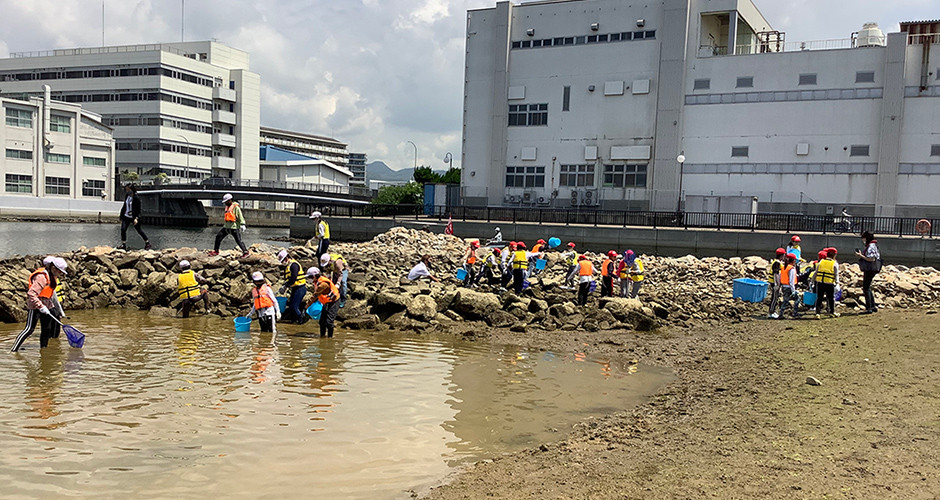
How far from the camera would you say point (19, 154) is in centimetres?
7531

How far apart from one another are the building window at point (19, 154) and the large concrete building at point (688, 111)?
5034 centimetres

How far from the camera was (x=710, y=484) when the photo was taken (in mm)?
6242

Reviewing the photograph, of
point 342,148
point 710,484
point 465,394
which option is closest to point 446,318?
point 465,394

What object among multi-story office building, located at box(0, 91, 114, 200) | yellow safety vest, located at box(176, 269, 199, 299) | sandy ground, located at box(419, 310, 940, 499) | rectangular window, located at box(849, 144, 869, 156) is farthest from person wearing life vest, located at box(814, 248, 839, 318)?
multi-story office building, located at box(0, 91, 114, 200)

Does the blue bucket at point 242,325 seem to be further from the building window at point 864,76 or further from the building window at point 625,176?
the building window at point 864,76

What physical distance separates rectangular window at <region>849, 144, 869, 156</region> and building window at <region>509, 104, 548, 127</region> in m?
19.9

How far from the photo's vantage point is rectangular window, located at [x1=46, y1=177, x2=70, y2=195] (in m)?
79.1

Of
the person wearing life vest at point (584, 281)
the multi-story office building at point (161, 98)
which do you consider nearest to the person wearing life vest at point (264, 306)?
the person wearing life vest at point (584, 281)

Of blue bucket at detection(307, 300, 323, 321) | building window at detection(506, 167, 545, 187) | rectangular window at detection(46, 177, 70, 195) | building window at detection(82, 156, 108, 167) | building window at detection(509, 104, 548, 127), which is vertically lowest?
blue bucket at detection(307, 300, 323, 321)

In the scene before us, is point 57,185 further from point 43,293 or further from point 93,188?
point 43,293

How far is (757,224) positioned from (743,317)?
2200 cm

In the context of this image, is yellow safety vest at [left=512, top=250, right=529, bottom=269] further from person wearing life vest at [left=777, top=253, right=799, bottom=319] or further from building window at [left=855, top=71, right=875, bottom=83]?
building window at [left=855, top=71, right=875, bottom=83]

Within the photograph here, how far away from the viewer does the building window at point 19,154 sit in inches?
2940

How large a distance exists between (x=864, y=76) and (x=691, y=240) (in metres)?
17.5
